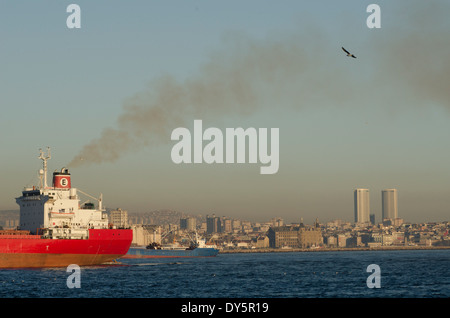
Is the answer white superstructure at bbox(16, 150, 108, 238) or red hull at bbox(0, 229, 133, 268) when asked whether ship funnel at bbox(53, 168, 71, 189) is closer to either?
white superstructure at bbox(16, 150, 108, 238)

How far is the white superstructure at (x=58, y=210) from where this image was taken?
88.1 meters

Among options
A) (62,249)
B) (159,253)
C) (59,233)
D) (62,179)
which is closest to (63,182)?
(62,179)

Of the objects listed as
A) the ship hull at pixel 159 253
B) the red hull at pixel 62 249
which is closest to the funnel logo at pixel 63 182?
the red hull at pixel 62 249

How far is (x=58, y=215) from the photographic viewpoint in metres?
88.5

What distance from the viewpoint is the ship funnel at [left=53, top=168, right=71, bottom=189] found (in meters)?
91.6

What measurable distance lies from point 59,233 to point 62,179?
9043mm

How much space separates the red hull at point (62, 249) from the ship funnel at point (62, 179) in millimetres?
8735

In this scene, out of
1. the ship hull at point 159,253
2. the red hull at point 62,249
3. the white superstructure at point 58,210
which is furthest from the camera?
the ship hull at point 159,253

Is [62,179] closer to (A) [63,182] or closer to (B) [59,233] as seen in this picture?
(A) [63,182]

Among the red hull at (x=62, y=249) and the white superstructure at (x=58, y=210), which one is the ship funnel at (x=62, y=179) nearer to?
the white superstructure at (x=58, y=210)

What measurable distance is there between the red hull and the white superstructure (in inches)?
81.2

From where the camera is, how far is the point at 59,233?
86.6m

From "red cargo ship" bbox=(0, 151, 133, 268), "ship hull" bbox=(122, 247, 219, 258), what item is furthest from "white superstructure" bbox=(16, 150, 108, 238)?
"ship hull" bbox=(122, 247, 219, 258)
